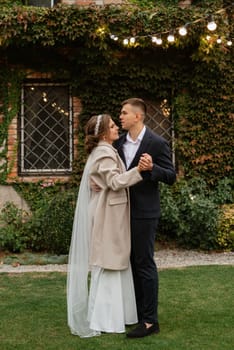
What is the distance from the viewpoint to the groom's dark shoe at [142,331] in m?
4.12

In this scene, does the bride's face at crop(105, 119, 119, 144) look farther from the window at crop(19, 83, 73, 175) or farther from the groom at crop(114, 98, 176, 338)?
the window at crop(19, 83, 73, 175)

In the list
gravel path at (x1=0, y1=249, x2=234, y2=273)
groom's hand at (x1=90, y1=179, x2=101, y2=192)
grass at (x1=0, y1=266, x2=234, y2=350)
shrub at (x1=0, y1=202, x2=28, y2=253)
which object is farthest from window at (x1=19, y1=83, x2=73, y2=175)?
groom's hand at (x1=90, y1=179, x2=101, y2=192)

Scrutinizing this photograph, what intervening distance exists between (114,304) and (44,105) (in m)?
5.94

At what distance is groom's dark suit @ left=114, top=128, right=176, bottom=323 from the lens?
165 inches

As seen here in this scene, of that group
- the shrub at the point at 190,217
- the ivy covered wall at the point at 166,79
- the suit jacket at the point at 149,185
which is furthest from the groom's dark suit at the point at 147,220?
the ivy covered wall at the point at 166,79

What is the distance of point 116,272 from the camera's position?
4234mm

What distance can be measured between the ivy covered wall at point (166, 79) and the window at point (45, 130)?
0.26 m

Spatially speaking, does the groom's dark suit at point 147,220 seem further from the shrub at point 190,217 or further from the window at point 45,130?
the window at point 45,130

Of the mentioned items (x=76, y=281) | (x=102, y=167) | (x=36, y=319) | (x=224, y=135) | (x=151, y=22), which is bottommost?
(x=36, y=319)

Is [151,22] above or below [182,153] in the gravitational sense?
above

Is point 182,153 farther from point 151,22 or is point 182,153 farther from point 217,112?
point 151,22

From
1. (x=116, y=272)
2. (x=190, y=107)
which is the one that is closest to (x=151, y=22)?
(x=190, y=107)

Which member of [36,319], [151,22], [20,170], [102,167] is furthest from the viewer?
[20,170]

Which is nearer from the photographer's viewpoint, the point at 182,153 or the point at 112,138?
the point at 112,138
